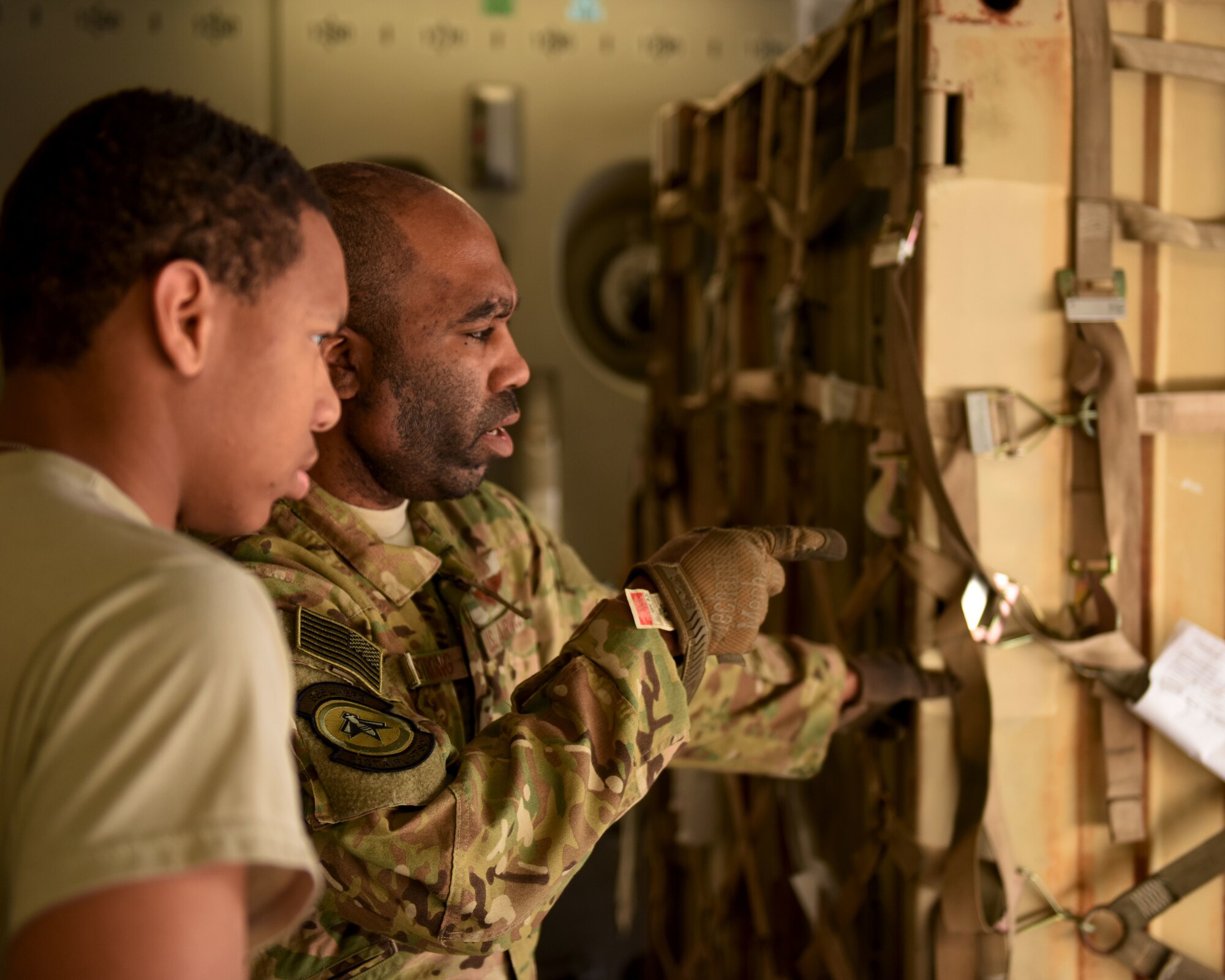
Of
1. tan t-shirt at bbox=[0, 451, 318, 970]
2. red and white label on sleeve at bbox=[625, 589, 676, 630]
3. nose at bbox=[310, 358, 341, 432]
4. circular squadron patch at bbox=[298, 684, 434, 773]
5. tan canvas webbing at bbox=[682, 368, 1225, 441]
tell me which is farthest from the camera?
tan canvas webbing at bbox=[682, 368, 1225, 441]

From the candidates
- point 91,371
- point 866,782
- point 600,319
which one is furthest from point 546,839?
point 600,319

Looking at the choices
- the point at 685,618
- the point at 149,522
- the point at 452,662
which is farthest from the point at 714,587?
the point at 149,522

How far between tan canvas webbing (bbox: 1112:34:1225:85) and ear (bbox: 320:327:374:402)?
1.06 metres

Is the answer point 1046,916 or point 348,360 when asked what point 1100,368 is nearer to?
point 1046,916

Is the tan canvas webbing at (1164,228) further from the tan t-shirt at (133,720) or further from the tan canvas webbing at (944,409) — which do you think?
the tan t-shirt at (133,720)

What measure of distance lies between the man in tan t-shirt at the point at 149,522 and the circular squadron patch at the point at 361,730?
1.00 ft

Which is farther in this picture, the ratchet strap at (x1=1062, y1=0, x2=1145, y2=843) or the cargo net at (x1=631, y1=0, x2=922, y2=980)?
the cargo net at (x1=631, y1=0, x2=922, y2=980)

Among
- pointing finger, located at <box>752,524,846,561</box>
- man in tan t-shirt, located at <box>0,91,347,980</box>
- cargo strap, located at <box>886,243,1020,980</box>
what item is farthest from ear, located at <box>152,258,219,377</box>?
cargo strap, located at <box>886,243,1020,980</box>

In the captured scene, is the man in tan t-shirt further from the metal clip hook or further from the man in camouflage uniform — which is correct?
the metal clip hook

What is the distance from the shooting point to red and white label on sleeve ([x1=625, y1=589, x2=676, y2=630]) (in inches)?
47.0

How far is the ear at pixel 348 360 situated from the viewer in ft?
4.43

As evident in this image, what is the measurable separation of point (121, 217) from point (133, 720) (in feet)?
1.14

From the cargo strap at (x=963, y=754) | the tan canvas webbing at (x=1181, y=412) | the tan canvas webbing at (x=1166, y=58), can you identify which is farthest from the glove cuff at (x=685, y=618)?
the tan canvas webbing at (x=1166, y=58)

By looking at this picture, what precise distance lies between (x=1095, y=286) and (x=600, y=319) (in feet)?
9.63
